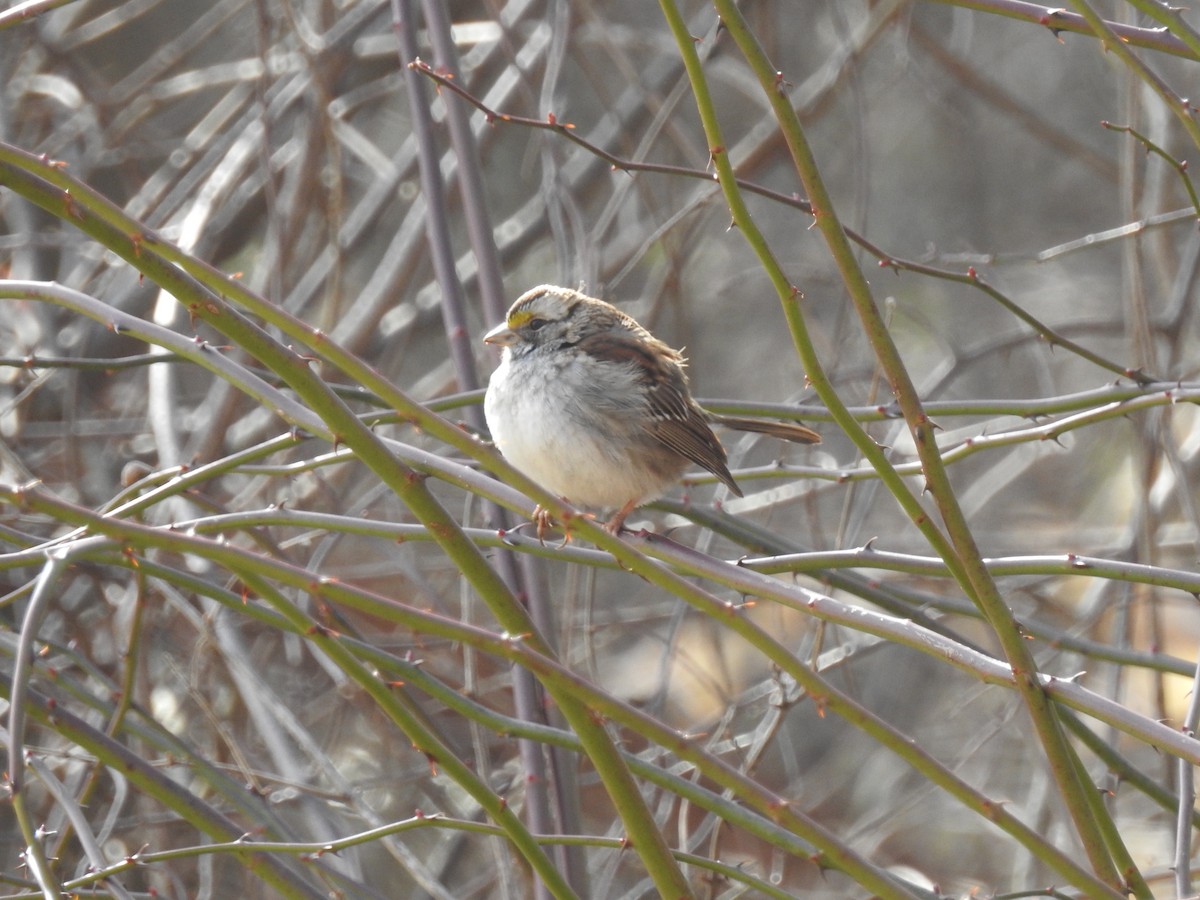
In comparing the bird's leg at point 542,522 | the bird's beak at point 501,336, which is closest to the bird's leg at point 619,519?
the bird's leg at point 542,522

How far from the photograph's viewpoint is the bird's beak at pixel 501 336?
3.82 metres

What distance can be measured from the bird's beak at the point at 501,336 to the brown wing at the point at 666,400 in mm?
231

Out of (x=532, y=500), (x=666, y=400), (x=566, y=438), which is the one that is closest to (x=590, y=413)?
(x=566, y=438)

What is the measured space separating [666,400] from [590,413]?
0.26 m

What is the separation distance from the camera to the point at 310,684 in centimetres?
528

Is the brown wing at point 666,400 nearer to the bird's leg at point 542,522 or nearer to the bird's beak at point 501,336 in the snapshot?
the bird's beak at point 501,336

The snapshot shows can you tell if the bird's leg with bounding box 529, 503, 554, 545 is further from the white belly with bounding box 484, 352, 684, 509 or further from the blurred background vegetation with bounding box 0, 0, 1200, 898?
the white belly with bounding box 484, 352, 684, 509

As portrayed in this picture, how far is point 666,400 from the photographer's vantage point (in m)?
4.02

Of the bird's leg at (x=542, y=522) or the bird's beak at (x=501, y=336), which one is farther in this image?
the bird's beak at (x=501, y=336)

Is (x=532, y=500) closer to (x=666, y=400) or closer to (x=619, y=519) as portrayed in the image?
(x=619, y=519)

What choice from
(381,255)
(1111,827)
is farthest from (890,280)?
(1111,827)

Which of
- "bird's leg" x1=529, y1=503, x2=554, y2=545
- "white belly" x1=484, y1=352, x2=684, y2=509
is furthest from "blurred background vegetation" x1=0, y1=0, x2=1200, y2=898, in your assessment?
"white belly" x1=484, y1=352, x2=684, y2=509

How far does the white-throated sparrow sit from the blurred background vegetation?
0.16m

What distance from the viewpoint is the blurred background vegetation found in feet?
6.82
